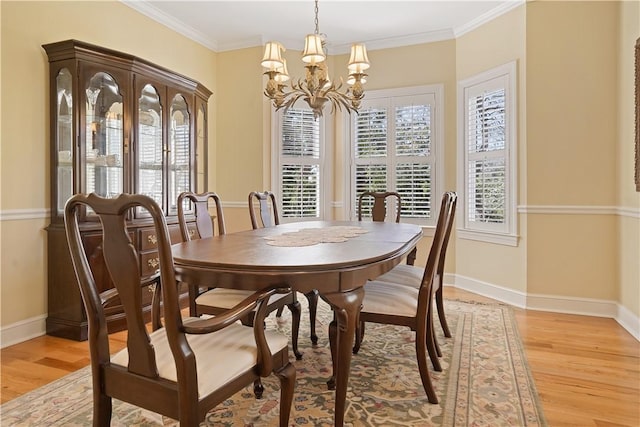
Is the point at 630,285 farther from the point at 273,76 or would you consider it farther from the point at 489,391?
the point at 273,76

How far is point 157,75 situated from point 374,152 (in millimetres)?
2524

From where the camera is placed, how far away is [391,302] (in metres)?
2.09

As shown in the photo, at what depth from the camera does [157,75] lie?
136 inches

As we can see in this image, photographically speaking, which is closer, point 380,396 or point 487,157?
point 380,396

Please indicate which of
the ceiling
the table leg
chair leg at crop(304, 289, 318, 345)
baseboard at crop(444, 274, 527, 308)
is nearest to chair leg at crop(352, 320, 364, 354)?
chair leg at crop(304, 289, 318, 345)

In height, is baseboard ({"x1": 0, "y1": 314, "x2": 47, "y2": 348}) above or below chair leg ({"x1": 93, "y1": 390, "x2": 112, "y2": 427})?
below

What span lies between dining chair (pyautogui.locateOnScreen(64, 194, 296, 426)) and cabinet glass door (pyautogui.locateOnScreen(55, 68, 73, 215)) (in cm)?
202

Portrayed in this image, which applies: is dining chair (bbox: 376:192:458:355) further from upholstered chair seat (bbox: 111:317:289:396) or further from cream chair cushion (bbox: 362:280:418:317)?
upholstered chair seat (bbox: 111:317:289:396)

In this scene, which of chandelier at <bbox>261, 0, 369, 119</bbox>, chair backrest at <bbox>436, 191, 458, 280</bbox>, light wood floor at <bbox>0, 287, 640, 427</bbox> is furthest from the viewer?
chandelier at <bbox>261, 0, 369, 119</bbox>

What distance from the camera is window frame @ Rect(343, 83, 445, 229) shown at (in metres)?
4.52

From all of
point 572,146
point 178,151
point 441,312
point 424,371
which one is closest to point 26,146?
point 178,151

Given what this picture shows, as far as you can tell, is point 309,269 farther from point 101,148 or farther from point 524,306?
point 524,306

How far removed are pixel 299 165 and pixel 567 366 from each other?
3.37 meters

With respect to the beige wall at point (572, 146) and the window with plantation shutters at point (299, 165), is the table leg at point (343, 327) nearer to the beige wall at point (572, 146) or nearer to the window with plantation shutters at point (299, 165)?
the beige wall at point (572, 146)
